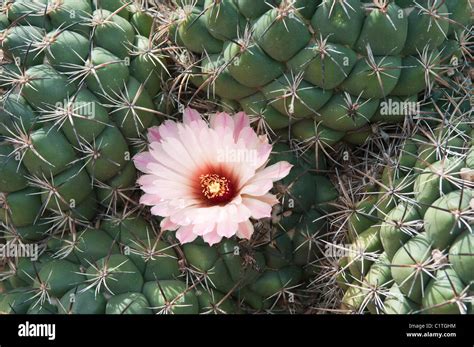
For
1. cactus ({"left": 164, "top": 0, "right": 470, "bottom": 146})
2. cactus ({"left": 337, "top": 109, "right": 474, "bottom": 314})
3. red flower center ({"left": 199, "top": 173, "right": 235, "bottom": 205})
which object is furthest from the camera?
red flower center ({"left": 199, "top": 173, "right": 235, "bottom": 205})

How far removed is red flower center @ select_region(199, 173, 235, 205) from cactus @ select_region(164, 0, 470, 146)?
7.1 inches

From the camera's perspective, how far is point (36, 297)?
5.92ft

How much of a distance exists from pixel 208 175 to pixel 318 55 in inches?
16.5

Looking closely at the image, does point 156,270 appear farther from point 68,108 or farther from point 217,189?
point 68,108

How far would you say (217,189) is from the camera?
1.86 m

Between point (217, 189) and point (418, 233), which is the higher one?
point (217, 189)

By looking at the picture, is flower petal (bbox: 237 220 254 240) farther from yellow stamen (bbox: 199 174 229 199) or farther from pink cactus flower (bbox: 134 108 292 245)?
yellow stamen (bbox: 199 174 229 199)

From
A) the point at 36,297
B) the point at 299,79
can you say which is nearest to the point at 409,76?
the point at 299,79

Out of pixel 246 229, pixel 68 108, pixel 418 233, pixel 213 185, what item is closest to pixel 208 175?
pixel 213 185

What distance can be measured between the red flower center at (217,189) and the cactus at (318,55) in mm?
181

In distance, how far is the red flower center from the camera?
6.10 ft

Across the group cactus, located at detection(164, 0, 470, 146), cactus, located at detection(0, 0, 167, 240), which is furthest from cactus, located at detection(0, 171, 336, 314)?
cactus, located at detection(164, 0, 470, 146)

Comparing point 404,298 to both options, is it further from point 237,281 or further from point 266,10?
point 266,10
